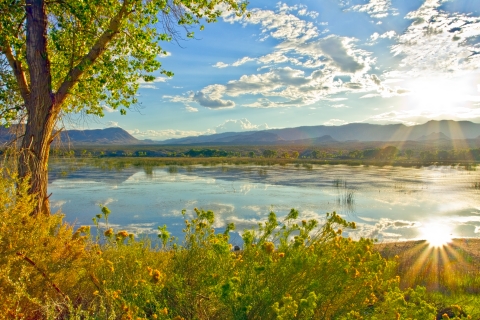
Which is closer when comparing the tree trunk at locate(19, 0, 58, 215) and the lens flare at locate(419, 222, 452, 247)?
the tree trunk at locate(19, 0, 58, 215)

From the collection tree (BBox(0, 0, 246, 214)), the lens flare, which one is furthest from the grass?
the lens flare

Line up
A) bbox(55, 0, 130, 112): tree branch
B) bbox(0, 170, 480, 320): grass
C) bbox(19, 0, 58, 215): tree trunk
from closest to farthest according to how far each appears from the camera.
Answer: bbox(0, 170, 480, 320): grass, bbox(19, 0, 58, 215): tree trunk, bbox(55, 0, 130, 112): tree branch

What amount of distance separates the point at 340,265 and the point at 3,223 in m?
3.32

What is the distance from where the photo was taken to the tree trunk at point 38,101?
566cm

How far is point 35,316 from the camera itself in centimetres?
353

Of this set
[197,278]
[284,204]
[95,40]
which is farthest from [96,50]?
[284,204]

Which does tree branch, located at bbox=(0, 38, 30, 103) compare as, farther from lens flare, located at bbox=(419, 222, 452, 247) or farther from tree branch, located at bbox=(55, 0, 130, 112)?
lens flare, located at bbox=(419, 222, 452, 247)

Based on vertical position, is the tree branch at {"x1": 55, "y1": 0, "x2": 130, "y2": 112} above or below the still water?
above

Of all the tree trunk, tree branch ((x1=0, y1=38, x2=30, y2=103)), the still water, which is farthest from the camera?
the still water

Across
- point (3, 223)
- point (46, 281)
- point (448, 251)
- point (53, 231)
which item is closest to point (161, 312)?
point (46, 281)

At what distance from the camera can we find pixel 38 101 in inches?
225

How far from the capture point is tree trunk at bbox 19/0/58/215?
5.66 m

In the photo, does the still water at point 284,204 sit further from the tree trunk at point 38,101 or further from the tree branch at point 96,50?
the tree branch at point 96,50

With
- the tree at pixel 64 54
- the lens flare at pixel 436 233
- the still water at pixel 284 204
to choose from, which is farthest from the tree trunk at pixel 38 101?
the lens flare at pixel 436 233
